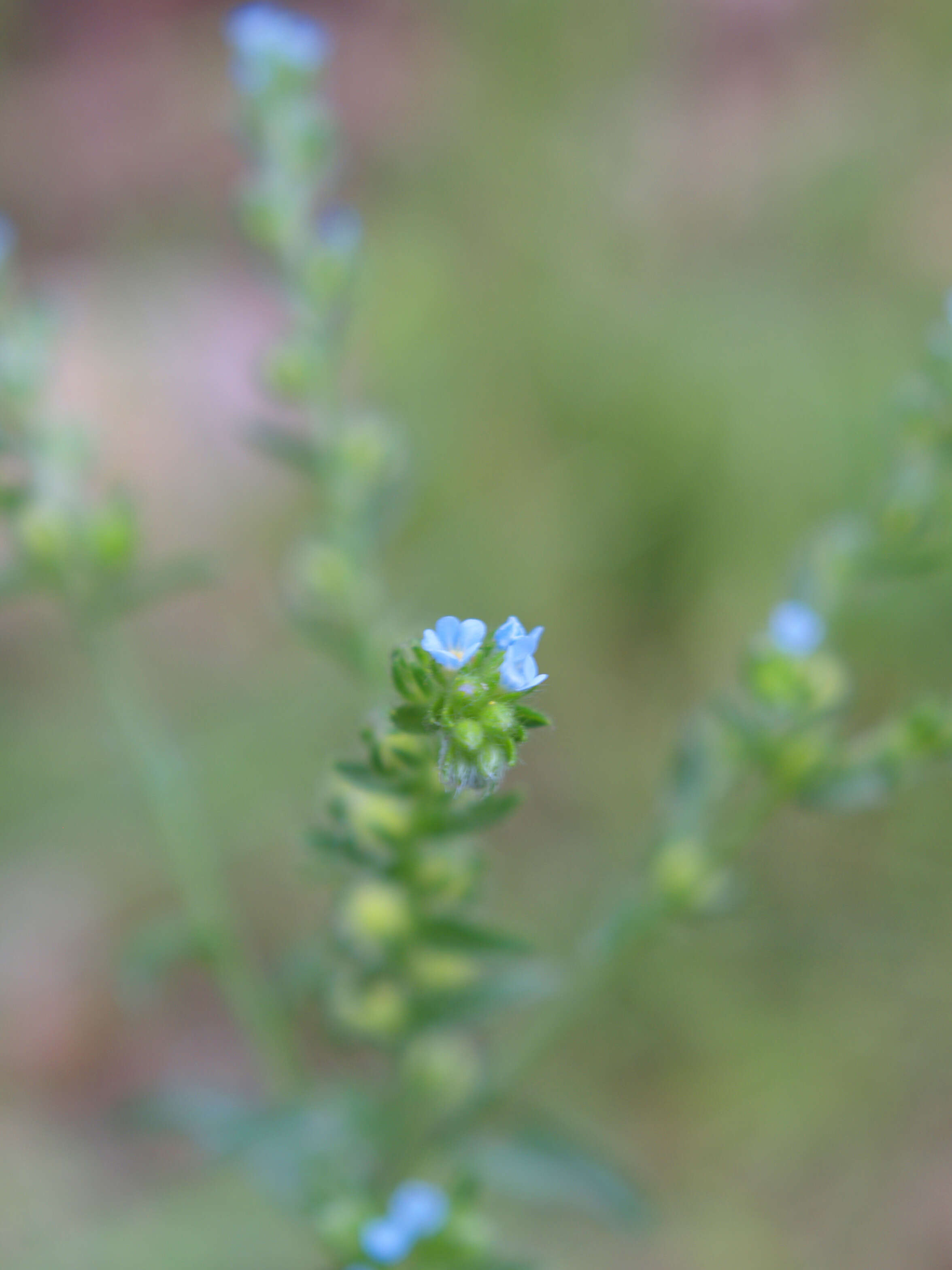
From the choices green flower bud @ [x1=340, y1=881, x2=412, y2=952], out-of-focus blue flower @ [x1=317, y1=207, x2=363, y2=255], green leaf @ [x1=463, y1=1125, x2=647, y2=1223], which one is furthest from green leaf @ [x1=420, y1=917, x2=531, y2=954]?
out-of-focus blue flower @ [x1=317, y1=207, x2=363, y2=255]

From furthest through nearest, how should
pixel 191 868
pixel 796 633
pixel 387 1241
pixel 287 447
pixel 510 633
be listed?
pixel 191 868 < pixel 287 447 < pixel 796 633 < pixel 387 1241 < pixel 510 633

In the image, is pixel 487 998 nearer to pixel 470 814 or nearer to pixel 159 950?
pixel 470 814

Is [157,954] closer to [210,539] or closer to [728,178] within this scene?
[210,539]

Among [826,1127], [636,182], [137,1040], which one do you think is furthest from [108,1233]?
[636,182]

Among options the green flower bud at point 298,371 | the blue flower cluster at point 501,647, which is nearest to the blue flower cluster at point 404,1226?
the blue flower cluster at point 501,647

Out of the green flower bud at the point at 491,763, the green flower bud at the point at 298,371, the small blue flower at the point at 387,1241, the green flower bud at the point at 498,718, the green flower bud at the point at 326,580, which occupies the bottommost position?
the small blue flower at the point at 387,1241

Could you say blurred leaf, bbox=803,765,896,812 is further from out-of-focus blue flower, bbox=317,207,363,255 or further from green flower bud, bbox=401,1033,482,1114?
out-of-focus blue flower, bbox=317,207,363,255

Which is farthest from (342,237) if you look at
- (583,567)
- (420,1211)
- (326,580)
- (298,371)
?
(583,567)

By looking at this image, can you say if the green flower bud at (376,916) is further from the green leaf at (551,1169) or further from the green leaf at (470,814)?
the green leaf at (551,1169)
